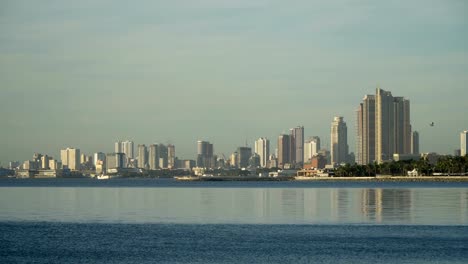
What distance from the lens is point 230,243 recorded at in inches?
1822

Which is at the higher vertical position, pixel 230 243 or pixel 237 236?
pixel 237 236

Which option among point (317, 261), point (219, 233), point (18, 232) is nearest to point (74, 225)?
point (18, 232)

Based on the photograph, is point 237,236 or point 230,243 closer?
point 230,243

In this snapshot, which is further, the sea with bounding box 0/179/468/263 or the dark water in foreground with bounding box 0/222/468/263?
the sea with bounding box 0/179/468/263

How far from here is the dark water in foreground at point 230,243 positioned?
4097 cm

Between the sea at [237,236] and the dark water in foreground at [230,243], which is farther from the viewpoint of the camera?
the sea at [237,236]

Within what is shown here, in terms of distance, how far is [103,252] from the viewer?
1703 inches

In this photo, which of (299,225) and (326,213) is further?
(326,213)

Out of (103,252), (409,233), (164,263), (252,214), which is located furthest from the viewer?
(252,214)

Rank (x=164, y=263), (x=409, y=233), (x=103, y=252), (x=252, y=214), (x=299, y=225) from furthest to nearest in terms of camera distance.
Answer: (x=252, y=214) → (x=299, y=225) → (x=409, y=233) → (x=103, y=252) → (x=164, y=263)

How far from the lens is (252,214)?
68.3 m

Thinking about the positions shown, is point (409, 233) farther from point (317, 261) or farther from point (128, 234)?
point (128, 234)

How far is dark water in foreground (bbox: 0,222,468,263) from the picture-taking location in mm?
40969

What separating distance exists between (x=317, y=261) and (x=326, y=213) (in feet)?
96.0
